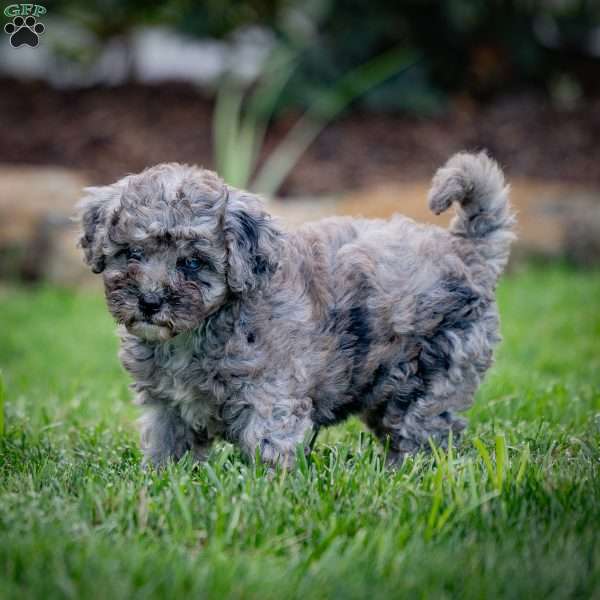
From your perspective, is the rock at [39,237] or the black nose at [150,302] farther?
the rock at [39,237]

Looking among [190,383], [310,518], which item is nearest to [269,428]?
[190,383]

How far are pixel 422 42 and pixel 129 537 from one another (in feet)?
33.9

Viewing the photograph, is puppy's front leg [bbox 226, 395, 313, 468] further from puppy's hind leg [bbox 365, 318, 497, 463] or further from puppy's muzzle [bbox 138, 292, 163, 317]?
puppy's hind leg [bbox 365, 318, 497, 463]

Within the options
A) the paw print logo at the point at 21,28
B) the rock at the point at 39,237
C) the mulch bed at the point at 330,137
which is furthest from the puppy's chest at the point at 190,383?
the mulch bed at the point at 330,137

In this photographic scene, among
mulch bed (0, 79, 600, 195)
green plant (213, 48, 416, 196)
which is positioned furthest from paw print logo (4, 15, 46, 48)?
green plant (213, 48, 416, 196)

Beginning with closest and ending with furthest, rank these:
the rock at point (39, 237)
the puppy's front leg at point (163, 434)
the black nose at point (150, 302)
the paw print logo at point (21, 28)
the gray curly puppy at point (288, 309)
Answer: the black nose at point (150, 302)
the gray curly puppy at point (288, 309)
the puppy's front leg at point (163, 434)
the paw print logo at point (21, 28)
the rock at point (39, 237)

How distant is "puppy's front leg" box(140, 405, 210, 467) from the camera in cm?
412

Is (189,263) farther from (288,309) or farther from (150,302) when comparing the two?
(288,309)

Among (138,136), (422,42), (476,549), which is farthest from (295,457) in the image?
(422,42)

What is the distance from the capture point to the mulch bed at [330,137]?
1141 cm

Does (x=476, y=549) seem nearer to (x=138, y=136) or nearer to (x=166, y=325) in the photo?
(x=166, y=325)

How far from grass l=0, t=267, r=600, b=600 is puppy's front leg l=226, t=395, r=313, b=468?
0.10 metres

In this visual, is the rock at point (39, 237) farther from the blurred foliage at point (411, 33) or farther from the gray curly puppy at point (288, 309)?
the gray curly puppy at point (288, 309)

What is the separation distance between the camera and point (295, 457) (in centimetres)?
384
